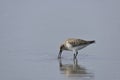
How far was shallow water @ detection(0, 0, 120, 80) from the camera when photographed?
49.5 feet

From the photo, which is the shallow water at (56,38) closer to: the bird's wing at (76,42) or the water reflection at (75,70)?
the water reflection at (75,70)

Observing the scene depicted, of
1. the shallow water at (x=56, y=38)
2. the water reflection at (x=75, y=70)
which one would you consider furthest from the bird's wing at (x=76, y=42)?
the water reflection at (x=75, y=70)

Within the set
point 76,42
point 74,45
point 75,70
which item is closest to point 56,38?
point 74,45

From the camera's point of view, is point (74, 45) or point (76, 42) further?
point (74, 45)

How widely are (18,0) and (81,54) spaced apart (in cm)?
1045

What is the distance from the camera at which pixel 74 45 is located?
1747 cm

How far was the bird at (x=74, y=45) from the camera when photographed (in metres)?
17.2

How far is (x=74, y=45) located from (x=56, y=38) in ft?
7.38

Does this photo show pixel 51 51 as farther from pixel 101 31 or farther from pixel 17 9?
pixel 17 9

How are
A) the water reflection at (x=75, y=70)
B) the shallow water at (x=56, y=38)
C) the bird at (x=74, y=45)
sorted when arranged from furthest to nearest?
the bird at (x=74, y=45), the shallow water at (x=56, y=38), the water reflection at (x=75, y=70)

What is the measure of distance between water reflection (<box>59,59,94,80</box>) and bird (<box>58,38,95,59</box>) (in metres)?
0.82

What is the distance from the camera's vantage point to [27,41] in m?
19.2

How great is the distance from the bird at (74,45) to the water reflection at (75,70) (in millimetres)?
822

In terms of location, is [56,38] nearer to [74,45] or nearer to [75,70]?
[74,45]
